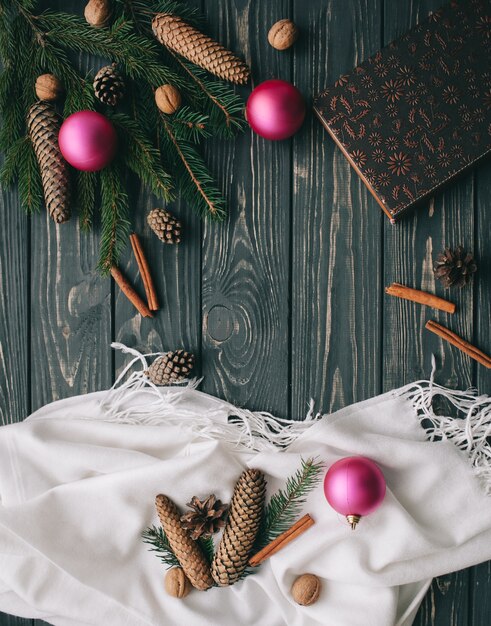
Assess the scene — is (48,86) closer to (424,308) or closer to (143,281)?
(143,281)

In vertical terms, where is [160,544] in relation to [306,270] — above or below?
below

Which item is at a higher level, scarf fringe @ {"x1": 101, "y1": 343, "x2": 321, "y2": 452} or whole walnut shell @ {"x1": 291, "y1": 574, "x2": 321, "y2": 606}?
scarf fringe @ {"x1": 101, "y1": 343, "x2": 321, "y2": 452}

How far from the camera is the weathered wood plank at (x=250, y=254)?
35.6 inches

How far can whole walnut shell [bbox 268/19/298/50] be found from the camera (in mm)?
871

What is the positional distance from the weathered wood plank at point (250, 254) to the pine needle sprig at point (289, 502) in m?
0.11

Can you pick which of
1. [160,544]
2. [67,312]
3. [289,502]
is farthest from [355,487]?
[67,312]

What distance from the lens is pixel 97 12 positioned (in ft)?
2.88

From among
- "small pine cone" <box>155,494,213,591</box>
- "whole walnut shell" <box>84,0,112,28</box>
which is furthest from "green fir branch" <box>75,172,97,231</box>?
"small pine cone" <box>155,494,213,591</box>

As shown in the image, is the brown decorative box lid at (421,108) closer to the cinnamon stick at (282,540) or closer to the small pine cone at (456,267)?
the small pine cone at (456,267)

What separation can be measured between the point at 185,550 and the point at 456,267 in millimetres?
594

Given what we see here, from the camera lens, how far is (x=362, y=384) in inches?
35.7

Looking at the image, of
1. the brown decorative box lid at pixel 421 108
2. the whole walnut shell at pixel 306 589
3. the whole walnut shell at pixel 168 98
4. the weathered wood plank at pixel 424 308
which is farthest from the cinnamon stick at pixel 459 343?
the whole walnut shell at pixel 168 98

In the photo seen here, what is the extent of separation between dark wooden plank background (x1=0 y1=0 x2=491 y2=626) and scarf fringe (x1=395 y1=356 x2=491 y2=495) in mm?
22

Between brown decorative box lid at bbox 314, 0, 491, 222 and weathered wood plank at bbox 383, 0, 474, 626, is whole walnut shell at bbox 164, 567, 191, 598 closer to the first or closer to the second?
weathered wood plank at bbox 383, 0, 474, 626
